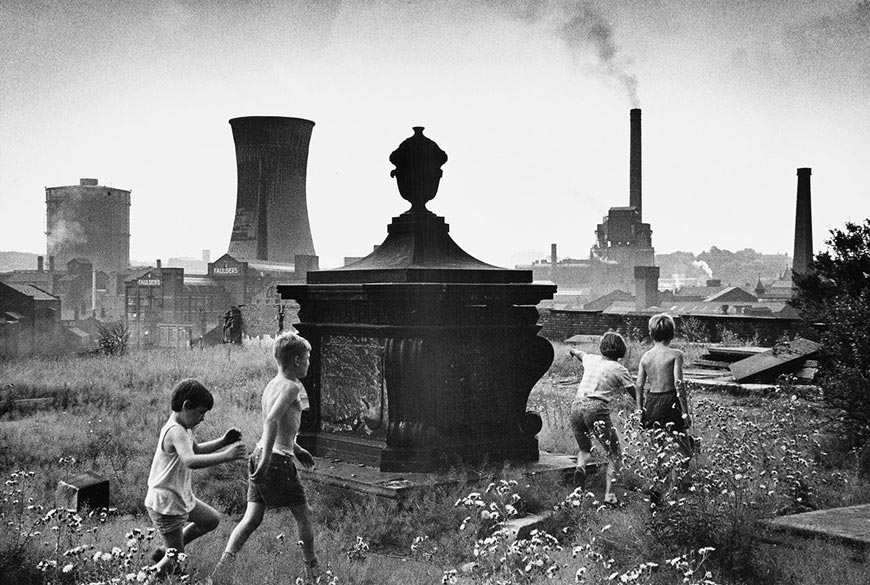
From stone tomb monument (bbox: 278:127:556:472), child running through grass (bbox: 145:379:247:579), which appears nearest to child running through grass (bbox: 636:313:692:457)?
stone tomb monument (bbox: 278:127:556:472)

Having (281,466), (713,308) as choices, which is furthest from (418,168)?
(713,308)

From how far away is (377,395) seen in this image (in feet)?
22.1

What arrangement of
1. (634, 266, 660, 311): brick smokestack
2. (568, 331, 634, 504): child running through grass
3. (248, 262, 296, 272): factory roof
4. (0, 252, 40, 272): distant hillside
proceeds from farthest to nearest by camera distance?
(0, 252, 40, 272): distant hillside → (248, 262, 296, 272): factory roof → (634, 266, 660, 311): brick smokestack → (568, 331, 634, 504): child running through grass

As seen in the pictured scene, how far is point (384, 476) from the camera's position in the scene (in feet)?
20.4

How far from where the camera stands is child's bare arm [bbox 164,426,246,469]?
154 inches

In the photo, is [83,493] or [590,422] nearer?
[83,493]

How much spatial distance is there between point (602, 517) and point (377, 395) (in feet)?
7.40

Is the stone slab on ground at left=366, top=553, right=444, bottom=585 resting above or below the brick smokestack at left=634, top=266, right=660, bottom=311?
below

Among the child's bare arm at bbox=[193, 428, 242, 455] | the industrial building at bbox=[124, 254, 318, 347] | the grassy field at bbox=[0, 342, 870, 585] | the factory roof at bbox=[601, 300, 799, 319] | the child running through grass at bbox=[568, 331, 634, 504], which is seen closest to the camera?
the child's bare arm at bbox=[193, 428, 242, 455]

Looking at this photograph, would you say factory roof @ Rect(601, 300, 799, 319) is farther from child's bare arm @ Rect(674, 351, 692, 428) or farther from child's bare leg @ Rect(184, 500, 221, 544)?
child's bare leg @ Rect(184, 500, 221, 544)

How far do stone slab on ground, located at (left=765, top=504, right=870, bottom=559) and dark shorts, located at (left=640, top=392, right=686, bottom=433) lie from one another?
1281mm

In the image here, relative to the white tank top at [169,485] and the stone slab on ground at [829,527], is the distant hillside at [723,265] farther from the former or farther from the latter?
the white tank top at [169,485]

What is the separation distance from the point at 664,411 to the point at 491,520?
1524 millimetres

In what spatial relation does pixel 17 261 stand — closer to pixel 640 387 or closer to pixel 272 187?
pixel 272 187
